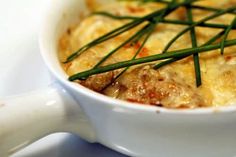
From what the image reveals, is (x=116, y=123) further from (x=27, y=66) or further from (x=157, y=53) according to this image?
(x=27, y=66)

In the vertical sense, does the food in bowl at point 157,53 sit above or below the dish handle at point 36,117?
above

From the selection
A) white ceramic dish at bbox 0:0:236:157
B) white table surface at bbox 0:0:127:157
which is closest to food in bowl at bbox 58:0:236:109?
white ceramic dish at bbox 0:0:236:157

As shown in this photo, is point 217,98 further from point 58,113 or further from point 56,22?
point 56,22

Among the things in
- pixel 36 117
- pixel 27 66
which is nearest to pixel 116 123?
pixel 36 117

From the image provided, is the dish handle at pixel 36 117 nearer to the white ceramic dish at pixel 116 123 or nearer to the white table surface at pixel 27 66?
the white ceramic dish at pixel 116 123

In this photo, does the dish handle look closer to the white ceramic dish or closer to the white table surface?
the white ceramic dish

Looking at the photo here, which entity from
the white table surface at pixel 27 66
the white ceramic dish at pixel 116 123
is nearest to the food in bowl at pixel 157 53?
the white ceramic dish at pixel 116 123
